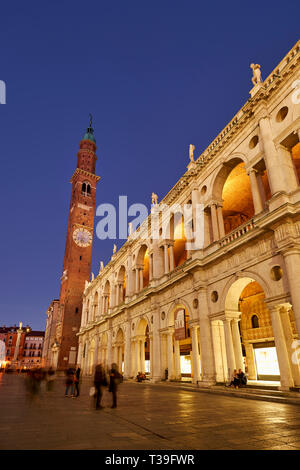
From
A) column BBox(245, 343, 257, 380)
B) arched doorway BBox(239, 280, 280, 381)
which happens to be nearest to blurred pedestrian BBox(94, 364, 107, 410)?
arched doorway BBox(239, 280, 280, 381)

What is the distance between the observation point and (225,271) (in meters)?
16.7

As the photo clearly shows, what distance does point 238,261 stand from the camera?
51.6ft

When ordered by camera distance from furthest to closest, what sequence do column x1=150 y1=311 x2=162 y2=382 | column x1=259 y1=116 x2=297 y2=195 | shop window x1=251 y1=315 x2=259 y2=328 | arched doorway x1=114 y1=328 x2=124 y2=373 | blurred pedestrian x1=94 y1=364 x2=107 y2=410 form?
arched doorway x1=114 y1=328 x2=124 y2=373, column x1=150 y1=311 x2=162 y2=382, shop window x1=251 y1=315 x2=259 y2=328, column x1=259 y1=116 x2=297 y2=195, blurred pedestrian x1=94 y1=364 x2=107 y2=410

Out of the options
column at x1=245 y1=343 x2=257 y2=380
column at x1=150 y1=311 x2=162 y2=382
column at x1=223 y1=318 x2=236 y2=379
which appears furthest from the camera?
column at x1=150 y1=311 x2=162 y2=382

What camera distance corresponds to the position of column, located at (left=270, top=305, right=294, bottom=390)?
1192 centimetres

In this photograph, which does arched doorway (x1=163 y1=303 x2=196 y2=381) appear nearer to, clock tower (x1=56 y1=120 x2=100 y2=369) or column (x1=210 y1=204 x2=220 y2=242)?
column (x1=210 y1=204 x2=220 y2=242)

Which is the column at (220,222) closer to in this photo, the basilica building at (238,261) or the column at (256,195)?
the basilica building at (238,261)

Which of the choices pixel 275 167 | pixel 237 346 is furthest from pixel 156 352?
pixel 275 167

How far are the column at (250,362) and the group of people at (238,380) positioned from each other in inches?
250

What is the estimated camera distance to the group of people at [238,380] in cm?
1435

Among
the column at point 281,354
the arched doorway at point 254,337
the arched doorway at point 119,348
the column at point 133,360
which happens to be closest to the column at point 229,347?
the arched doorway at point 254,337

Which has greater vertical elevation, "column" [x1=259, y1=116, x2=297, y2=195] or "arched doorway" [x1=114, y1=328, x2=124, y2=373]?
"column" [x1=259, y1=116, x2=297, y2=195]

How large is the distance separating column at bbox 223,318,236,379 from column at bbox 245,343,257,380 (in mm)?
6120

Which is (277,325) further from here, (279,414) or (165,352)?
(165,352)
